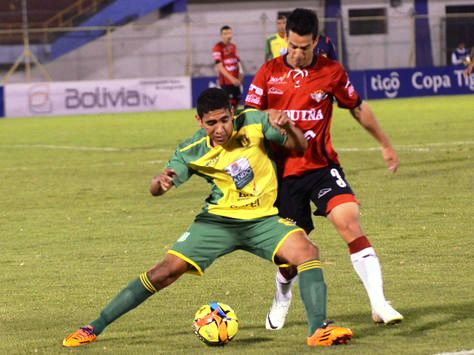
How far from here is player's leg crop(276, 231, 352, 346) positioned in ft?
22.4

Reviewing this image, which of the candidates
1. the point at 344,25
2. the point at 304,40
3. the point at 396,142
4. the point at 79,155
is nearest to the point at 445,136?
the point at 396,142

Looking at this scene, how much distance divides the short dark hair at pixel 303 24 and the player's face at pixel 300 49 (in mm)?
31

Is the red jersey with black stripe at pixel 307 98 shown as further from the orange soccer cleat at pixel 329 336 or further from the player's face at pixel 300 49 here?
the orange soccer cleat at pixel 329 336

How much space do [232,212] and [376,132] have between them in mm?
1275

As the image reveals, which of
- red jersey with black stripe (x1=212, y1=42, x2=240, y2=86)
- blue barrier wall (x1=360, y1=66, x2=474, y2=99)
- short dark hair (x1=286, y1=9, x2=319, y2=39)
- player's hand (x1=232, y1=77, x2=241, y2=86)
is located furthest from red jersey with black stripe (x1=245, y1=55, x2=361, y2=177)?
blue barrier wall (x1=360, y1=66, x2=474, y2=99)

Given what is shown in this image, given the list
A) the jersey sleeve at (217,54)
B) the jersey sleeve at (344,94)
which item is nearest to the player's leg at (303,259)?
the jersey sleeve at (344,94)

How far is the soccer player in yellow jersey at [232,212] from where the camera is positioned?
705 centimetres

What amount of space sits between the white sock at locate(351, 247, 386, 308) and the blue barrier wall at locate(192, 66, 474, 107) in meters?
33.5

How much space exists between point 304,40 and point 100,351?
227 cm

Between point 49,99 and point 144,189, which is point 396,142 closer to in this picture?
point 144,189

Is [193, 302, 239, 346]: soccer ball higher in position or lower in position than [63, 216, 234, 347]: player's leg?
lower

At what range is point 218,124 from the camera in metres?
6.94

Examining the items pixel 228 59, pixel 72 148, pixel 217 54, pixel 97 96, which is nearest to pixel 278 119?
pixel 72 148

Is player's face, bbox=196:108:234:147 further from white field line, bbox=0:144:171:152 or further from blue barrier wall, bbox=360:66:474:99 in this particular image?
blue barrier wall, bbox=360:66:474:99
